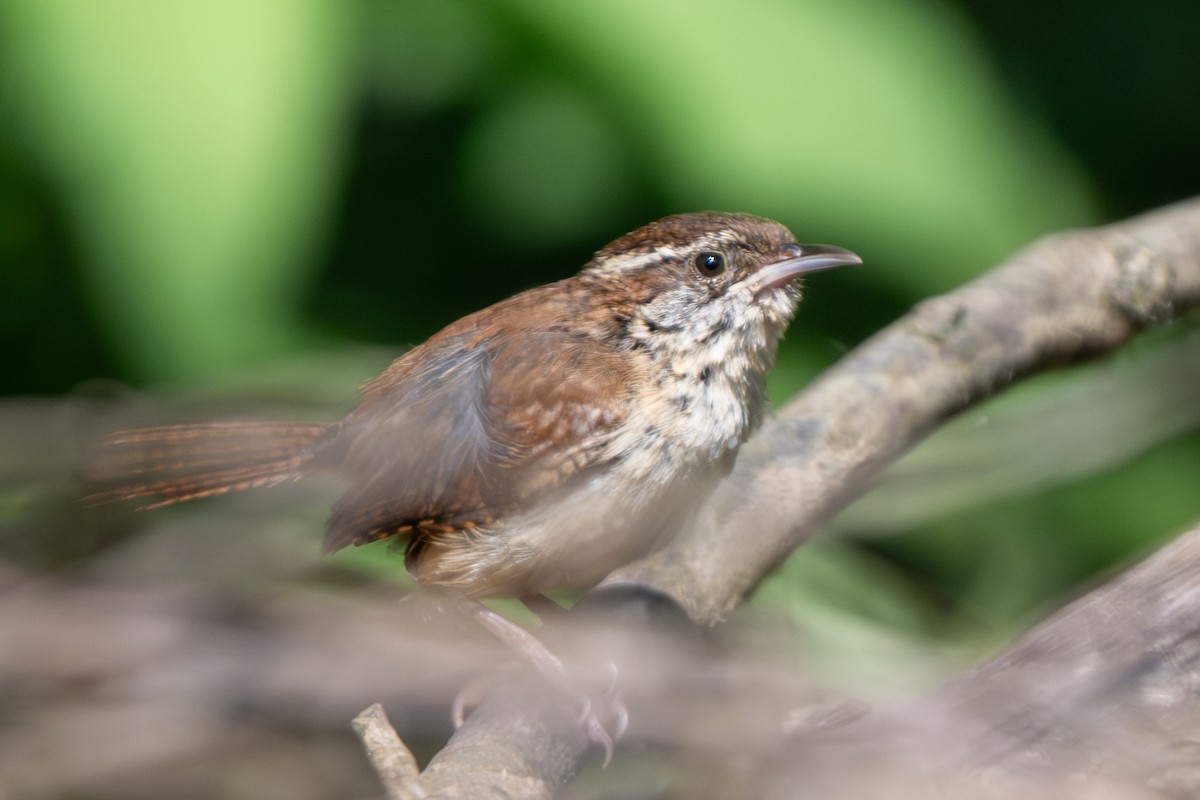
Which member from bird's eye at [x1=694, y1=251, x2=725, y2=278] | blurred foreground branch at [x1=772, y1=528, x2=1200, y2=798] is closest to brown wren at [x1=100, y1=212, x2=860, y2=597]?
bird's eye at [x1=694, y1=251, x2=725, y2=278]

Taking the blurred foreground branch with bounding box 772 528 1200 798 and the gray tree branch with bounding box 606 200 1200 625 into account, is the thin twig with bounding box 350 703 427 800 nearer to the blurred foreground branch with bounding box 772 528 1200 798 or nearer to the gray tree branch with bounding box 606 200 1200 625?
the blurred foreground branch with bounding box 772 528 1200 798

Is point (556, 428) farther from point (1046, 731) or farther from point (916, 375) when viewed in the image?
point (1046, 731)

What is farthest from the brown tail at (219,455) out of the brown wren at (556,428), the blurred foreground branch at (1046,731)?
the blurred foreground branch at (1046,731)

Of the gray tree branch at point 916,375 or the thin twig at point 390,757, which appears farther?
the gray tree branch at point 916,375

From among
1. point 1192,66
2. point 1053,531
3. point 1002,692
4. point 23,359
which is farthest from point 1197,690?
Answer: point 1192,66

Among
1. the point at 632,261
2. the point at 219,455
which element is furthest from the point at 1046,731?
the point at 219,455

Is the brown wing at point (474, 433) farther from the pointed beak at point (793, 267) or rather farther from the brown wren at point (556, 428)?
the pointed beak at point (793, 267)

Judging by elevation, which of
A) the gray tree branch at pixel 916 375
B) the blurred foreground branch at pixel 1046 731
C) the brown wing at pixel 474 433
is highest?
the blurred foreground branch at pixel 1046 731

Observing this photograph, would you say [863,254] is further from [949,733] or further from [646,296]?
[949,733]
